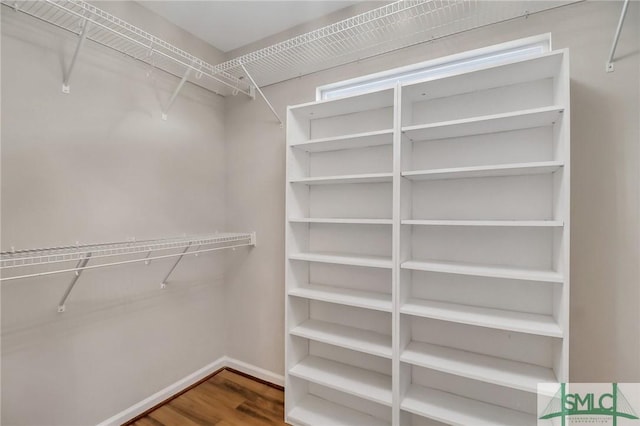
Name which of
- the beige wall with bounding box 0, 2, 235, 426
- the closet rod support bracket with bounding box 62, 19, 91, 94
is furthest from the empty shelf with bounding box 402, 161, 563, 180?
the closet rod support bracket with bounding box 62, 19, 91, 94

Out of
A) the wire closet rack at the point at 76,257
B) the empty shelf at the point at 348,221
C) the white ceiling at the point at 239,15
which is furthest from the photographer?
the white ceiling at the point at 239,15

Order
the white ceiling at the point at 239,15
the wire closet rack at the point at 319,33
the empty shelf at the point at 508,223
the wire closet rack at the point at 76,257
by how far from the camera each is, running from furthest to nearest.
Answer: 1. the white ceiling at the point at 239,15
2. the wire closet rack at the point at 319,33
3. the wire closet rack at the point at 76,257
4. the empty shelf at the point at 508,223

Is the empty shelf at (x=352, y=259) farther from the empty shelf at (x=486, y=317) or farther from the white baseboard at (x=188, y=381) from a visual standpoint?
the white baseboard at (x=188, y=381)

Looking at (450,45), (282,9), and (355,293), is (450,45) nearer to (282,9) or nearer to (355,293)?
(282,9)

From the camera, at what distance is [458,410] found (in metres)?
1.51

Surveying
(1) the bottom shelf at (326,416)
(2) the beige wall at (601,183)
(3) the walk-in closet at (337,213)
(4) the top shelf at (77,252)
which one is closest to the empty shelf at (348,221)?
(3) the walk-in closet at (337,213)

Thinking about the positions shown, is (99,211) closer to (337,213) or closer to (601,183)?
(337,213)

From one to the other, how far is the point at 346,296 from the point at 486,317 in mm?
734

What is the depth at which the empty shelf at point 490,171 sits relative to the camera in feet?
4.16

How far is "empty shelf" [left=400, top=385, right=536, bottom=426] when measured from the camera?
143 cm

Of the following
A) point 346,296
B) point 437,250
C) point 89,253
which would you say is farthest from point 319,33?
point 89,253

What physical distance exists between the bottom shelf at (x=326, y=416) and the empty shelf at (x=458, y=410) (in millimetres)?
345

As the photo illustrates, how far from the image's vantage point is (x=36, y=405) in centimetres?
148

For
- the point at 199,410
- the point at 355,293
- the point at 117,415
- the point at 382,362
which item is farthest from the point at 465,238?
the point at 117,415
